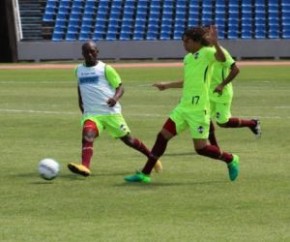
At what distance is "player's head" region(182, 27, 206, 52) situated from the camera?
12.5 metres

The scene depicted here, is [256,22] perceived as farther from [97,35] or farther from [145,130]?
[145,130]

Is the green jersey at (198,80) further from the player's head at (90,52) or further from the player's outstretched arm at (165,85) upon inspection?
the player's head at (90,52)

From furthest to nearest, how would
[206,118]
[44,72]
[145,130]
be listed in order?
Result: [44,72]
[145,130]
[206,118]

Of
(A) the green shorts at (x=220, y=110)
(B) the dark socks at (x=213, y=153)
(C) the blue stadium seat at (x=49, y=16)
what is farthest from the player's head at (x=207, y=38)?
(C) the blue stadium seat at (x=49, y=16)

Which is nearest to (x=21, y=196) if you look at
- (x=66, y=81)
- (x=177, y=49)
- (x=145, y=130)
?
(x=145, y=130)

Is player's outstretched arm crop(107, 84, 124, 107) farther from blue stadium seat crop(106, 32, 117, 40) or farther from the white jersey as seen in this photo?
blue stadium seat crop(106, 32, 117, 40)

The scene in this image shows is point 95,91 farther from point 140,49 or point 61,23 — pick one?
point 61,23

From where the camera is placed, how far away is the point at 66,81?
1419 inches

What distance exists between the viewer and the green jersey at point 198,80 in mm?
12633

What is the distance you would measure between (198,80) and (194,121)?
0.50 m

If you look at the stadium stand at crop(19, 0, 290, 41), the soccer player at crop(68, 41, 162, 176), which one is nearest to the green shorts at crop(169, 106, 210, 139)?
the soccer player at crop(68, 41, 162, 176)

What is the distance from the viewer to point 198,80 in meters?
12.7

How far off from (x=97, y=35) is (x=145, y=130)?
Answer: 35094 millimetres

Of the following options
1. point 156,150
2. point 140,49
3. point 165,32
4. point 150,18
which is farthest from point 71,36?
point 156,150
